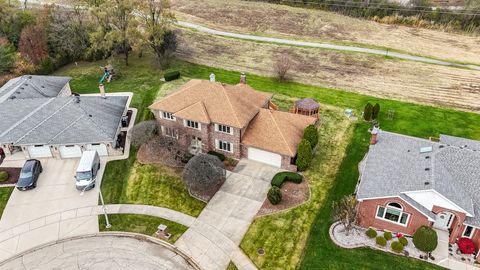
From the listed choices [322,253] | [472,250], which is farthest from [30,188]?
[472,250]

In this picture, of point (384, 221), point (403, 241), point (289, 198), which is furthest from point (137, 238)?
point (403, 241)

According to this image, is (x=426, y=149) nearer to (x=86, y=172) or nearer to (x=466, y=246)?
(x=466, y=246)

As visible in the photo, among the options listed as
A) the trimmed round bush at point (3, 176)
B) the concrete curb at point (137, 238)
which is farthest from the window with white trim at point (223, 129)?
the trimmed round bush at point (3, 176)

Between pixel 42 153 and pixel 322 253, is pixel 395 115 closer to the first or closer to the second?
pixel 322 253

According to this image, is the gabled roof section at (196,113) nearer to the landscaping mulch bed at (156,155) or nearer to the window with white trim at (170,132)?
the window with white trim at (170,132)

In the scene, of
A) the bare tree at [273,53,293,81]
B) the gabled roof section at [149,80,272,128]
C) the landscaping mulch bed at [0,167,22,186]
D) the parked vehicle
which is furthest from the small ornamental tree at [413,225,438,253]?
the landscaping mulch bed at [0,167,22,186]
